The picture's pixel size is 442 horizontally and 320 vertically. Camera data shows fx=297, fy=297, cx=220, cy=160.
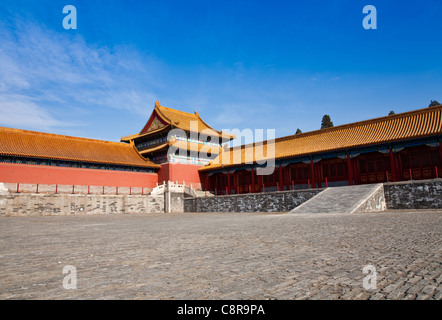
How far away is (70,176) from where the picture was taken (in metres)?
25.5

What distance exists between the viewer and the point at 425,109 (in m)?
21.0

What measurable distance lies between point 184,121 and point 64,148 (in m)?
14.5

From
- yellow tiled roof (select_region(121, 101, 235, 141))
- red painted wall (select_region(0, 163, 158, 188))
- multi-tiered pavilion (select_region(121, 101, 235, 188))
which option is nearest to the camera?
red painted wall (select_region(0, 163, 158, 188))

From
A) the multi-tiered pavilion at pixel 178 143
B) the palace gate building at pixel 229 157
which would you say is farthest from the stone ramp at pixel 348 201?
the multi-tiered pavilion at pixel 178 143

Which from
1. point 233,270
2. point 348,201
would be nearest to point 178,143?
point 348,201

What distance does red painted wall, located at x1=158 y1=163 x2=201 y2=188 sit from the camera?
3108 cm

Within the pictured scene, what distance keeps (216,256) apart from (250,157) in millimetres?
24684

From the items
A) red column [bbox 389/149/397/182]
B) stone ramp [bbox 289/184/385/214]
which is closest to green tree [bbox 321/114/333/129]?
red column [bbox 389/149/397/182]

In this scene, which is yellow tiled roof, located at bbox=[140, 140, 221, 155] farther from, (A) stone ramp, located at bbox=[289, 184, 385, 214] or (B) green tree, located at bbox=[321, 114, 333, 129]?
(B) green tree, located at bbox=[321, 114, 333, 129]

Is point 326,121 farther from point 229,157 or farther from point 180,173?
point 180,173

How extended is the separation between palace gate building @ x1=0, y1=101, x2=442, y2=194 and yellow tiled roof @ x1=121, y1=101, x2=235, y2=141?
6.8 inches

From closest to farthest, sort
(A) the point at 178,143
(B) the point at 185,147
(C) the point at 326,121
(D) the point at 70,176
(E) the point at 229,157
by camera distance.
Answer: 1. (D) the point at 70,176
2. (E) the point at 229,157
3. (A) the point at 178,143
4. (B) the point at 185,147
5. (C) the point at 326,121
